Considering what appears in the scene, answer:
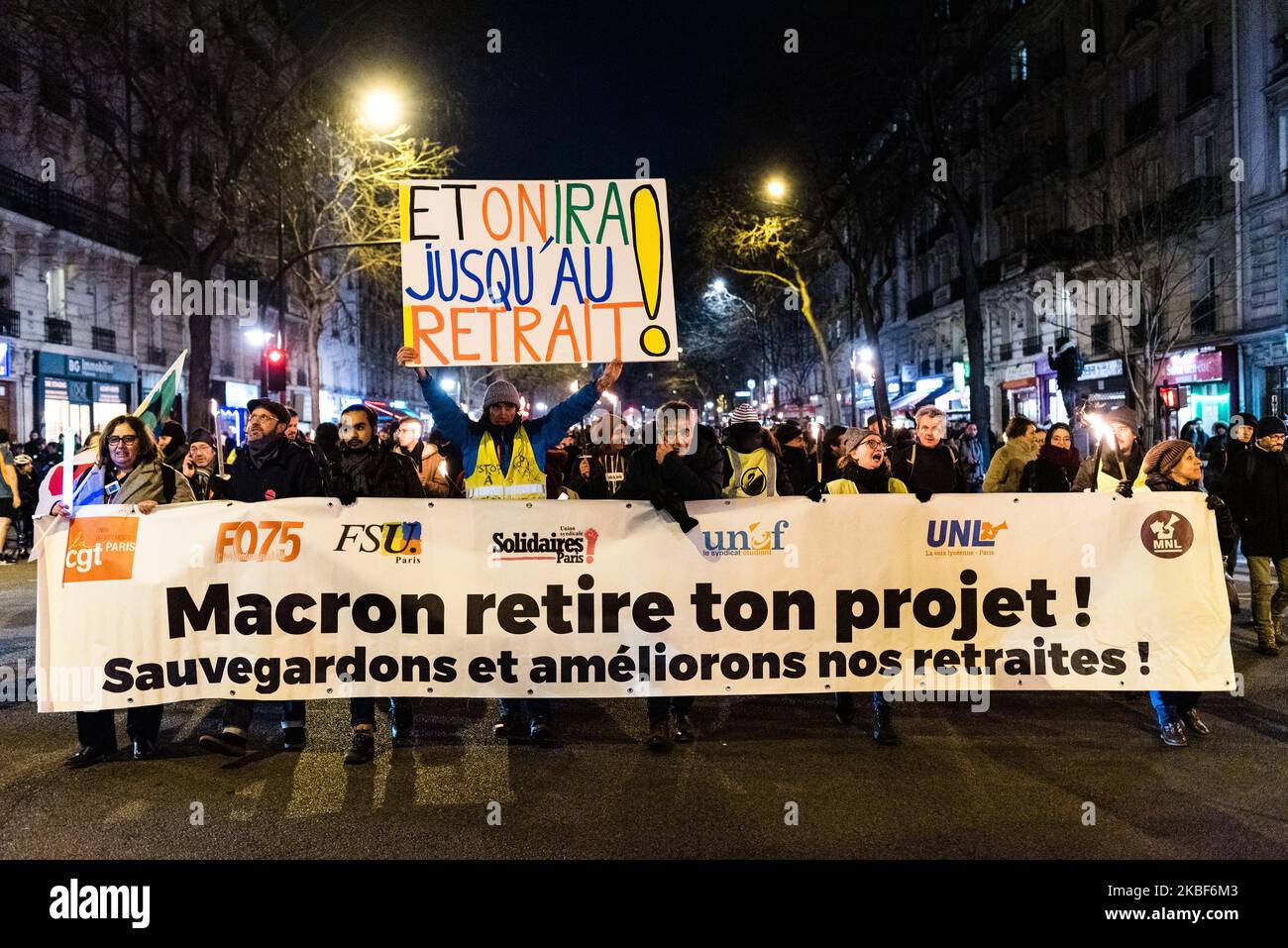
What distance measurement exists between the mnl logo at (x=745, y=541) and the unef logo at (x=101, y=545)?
3.05m

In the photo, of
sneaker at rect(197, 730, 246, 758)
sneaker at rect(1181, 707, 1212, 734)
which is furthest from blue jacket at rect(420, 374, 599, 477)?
sneaker at rect(1181, 707, 1212, 734)

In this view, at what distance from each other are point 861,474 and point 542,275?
2.35 meters

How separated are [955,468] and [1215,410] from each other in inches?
950

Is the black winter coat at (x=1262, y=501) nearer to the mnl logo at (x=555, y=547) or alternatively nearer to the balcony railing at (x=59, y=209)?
the mnl logo at (x=555, y=547)

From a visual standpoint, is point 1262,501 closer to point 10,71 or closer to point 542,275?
point 542,275

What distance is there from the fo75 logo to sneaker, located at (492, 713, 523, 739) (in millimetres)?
1514

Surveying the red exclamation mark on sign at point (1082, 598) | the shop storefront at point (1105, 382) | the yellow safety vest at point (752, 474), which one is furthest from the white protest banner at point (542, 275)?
the shop storefront at point (1105, 382)

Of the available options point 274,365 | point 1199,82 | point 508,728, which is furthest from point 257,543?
point 1199,82

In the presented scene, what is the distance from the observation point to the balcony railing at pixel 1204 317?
2816 cm

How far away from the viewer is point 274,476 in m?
6.15

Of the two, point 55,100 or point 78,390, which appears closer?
point 55,100

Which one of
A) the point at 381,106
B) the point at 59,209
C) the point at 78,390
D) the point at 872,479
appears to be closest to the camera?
the point at 872,479
